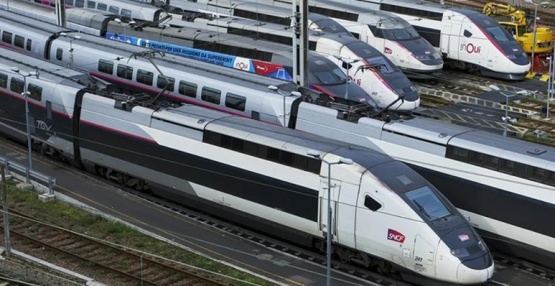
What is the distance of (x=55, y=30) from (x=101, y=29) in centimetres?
450

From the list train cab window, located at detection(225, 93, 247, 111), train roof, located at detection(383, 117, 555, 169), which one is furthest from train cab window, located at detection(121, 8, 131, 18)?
train roof, located at detection(383, 117, 555, 169)

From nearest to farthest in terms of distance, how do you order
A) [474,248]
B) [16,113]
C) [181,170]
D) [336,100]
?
[474,248], [181,170], [336,100], [16,113]

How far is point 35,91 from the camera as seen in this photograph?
45.7m

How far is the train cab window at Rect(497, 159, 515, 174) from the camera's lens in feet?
115

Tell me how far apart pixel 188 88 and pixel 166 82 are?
5.64 ft

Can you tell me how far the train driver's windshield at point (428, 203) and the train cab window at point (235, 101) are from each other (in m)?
12.5

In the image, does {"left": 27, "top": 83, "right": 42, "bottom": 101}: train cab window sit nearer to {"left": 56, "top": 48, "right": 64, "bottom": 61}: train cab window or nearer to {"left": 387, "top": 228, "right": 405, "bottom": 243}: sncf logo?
{"left": 56, "top": 48, "right": 64, "bottom": 61}: train cab window

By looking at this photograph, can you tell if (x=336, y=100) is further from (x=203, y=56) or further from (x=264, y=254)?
(x=203, y=56)

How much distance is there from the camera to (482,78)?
63.3m

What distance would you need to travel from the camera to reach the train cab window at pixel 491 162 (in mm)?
35375

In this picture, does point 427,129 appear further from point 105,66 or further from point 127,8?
point 127,8

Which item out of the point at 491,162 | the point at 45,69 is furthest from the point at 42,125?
the point at 491,162

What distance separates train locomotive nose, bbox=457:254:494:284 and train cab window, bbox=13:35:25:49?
1310 inches

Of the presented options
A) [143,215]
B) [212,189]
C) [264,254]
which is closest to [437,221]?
[264,254]
